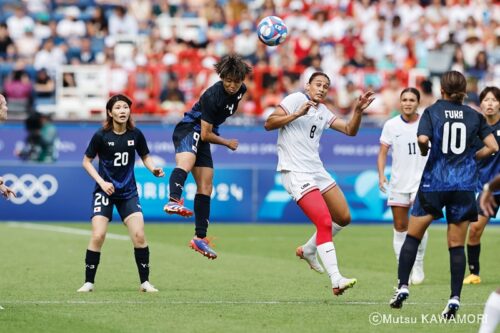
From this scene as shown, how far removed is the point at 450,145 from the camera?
10.9 meters

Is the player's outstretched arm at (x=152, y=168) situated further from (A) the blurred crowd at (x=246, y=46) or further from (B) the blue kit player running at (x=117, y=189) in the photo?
(A) the blurred crowd at (x=246, y=46)

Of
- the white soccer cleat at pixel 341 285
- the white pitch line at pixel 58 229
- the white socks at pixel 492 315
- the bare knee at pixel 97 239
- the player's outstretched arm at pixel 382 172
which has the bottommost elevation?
the white pitch line at pixel 58 229

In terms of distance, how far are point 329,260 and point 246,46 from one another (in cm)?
1779

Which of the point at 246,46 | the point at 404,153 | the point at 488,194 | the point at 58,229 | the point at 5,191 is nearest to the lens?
the point at 488,194

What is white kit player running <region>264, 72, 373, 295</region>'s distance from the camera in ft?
40.1

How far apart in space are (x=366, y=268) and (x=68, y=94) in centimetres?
1359

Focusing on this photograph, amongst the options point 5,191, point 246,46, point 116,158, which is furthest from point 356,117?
point 246,46

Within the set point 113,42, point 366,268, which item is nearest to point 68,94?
point 113,42

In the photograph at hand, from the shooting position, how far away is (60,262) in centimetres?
1652

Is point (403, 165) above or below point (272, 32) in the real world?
below

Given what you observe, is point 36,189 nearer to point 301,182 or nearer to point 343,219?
point 343,219

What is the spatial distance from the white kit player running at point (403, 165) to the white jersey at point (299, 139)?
2.13 metres

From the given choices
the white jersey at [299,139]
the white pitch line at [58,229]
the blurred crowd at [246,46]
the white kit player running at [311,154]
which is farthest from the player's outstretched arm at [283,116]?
the blurred crowd at [246,46]

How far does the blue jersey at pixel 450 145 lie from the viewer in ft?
35.8
